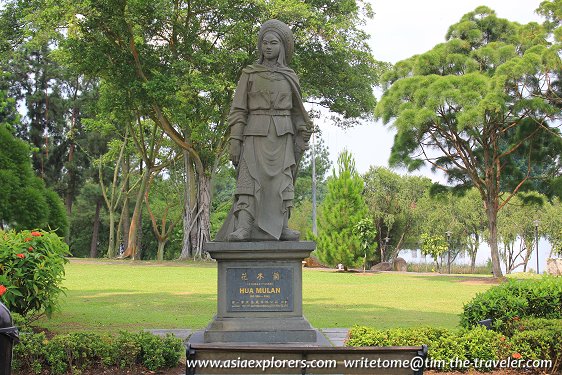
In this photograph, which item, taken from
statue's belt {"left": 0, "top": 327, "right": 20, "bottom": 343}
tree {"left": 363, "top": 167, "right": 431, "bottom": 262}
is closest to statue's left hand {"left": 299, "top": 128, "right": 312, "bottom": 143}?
statue's belt {"left": 0, "top": 327, "right": 20, "bottom": 343}

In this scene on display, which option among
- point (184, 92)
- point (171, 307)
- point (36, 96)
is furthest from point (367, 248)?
point (36, 96)

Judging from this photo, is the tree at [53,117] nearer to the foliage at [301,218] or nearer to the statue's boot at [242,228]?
the foliage at [301,218]

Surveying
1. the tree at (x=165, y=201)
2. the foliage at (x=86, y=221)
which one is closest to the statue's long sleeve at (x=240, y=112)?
the tree at (x=165, y=201)

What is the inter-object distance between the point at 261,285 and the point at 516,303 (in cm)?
336

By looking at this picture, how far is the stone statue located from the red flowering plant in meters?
2.53

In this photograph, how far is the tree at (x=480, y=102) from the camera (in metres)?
24.0

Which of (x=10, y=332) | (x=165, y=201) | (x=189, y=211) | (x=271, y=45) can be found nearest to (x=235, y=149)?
(x=271, y=45)

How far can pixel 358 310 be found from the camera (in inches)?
539

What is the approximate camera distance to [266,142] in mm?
8602

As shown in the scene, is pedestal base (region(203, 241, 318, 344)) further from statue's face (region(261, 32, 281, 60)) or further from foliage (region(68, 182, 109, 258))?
foliage (region(68, 182, 109, 258))

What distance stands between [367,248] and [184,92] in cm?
1117

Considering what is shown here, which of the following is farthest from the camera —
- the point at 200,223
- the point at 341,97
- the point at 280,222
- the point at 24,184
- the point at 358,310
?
the point at 200,223

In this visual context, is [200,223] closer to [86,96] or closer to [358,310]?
[86,96]

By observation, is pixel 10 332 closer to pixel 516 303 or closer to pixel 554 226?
pixel 516 303
